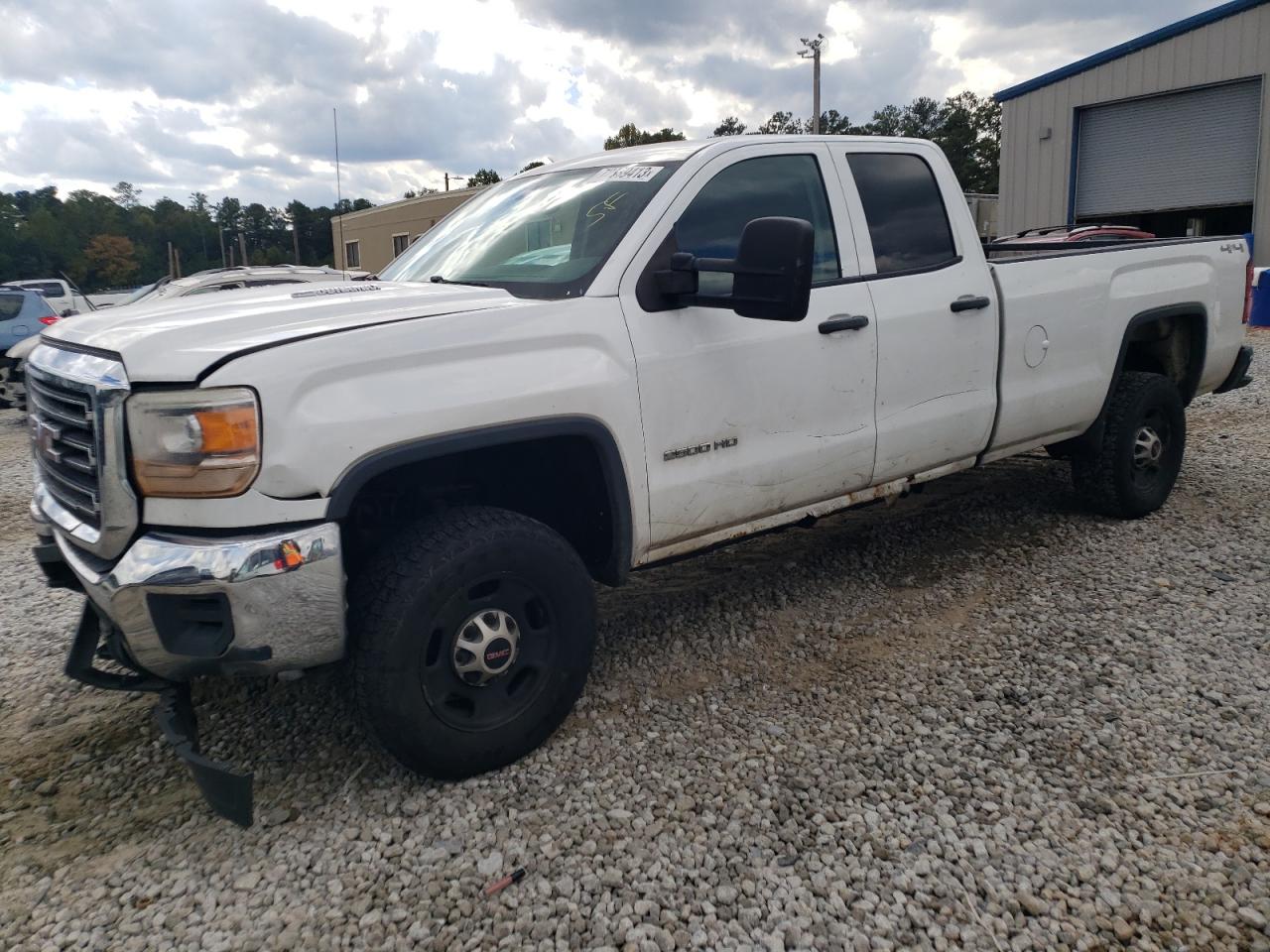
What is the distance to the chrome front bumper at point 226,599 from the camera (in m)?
2.55

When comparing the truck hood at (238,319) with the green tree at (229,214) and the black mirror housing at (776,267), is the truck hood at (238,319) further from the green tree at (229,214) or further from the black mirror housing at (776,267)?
the green tree at (229,214)

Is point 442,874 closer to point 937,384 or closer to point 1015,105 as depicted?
point 937,384

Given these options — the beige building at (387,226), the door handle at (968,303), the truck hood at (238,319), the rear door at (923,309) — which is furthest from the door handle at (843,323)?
the beige building at (387,226)

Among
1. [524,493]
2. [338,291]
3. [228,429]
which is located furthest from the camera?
[524,493]

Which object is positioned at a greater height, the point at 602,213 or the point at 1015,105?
the point at 1015,105

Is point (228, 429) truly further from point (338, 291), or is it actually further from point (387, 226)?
point (387, 226)

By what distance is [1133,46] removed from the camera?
18594 millimetres

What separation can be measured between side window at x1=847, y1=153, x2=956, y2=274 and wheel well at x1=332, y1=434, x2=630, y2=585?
5.24ft

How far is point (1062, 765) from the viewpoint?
3076 millimetres

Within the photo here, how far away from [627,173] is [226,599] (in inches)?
83.2

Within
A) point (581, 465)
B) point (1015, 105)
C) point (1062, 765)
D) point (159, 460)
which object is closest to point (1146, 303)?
point (1062, 765)

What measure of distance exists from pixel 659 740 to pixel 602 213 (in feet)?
6.10

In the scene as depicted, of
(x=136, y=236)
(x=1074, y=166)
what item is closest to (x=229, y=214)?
(x=136, y=236)

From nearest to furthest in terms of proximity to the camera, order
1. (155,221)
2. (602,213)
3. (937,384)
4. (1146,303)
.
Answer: (602,213)
(937,384)
(1146,303)
(155,221)
